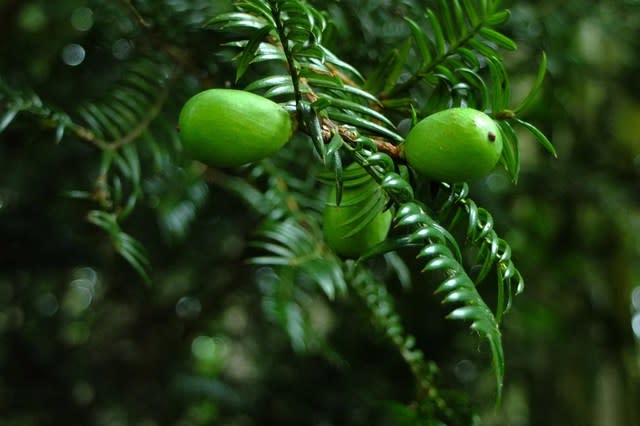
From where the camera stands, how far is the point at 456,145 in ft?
1.15

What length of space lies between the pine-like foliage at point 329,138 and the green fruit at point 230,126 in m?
0.02

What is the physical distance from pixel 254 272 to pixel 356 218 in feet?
2.65

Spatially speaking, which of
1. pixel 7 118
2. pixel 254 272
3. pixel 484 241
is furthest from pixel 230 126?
pixel 254 272

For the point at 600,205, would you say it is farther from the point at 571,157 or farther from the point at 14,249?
the point at 14,249

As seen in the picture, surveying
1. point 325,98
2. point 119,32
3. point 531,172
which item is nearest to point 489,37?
point 325,98

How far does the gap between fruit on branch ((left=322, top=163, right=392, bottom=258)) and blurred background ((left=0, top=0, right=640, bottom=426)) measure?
0.32 meters

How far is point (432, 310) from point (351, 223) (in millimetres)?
779

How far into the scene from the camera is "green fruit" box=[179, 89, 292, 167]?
0.35m

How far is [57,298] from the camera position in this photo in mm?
1378

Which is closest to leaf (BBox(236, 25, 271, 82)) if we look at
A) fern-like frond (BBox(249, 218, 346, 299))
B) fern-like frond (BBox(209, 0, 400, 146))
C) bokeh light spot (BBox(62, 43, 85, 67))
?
fern-like frond (BBox(209, 0, 400, 146))

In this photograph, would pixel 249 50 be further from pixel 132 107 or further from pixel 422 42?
pixel 132 107

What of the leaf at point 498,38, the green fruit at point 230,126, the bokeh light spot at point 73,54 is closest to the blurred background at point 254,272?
the bokeh light spot at point 73,54

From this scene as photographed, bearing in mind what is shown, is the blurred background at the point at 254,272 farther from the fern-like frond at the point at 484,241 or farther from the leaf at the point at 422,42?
the fern-like frond at the point at 484,241

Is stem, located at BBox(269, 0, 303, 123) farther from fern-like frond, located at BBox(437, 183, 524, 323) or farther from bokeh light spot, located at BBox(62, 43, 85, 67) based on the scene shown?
bokeh light spot, located at BBox(62, 43, 85, 67)
